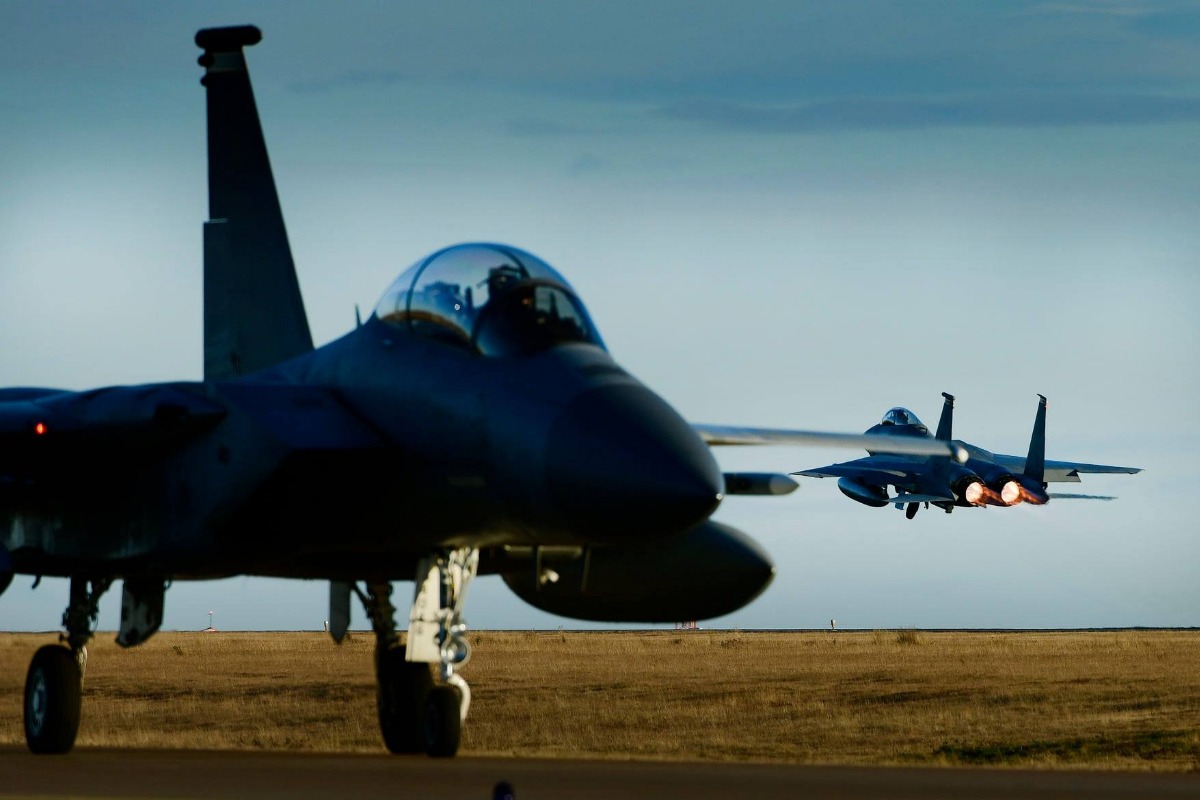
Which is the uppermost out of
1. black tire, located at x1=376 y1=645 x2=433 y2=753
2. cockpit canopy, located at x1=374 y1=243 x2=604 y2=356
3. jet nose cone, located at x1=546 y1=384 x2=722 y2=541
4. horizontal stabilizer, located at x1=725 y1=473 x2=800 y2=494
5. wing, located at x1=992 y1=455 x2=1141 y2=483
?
cockpit canopy, located at x1=374 y1=243 x2=604 y2=356

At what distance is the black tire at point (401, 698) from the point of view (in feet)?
52.4

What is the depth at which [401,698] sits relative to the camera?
639 inches

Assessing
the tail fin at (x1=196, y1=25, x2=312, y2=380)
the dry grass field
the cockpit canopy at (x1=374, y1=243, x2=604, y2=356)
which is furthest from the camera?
the dry grass field

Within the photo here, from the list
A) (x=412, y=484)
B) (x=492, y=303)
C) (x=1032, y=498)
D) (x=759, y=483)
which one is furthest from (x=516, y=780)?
(x=1032, y=498)

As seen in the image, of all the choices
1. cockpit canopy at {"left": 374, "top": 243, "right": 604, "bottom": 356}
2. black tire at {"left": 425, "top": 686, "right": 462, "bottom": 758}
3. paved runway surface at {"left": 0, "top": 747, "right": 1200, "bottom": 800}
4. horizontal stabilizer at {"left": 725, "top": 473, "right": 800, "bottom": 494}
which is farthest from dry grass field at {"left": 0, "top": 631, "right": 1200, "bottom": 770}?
cockpit canopy at {"left": 374, "top": 243, "right": 604, "bottom": 356}

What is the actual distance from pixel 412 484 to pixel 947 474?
67425 millimetres

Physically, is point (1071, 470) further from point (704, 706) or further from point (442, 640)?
point (442, 640)

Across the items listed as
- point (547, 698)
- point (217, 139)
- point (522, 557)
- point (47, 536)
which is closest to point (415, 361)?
point (522, 557)

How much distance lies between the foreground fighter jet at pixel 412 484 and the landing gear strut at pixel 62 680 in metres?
0.02

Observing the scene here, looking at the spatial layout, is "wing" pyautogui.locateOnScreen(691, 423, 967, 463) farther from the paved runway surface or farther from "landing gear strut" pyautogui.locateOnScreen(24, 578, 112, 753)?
"landing gear strut" pyautogui.locateOnScreen(24, 578, 112, 753)

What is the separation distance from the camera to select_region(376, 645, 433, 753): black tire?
16.0 meters

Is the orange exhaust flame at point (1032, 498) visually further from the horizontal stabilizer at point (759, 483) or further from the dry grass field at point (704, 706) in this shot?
the horizontal stabilizer at point (759, 483)

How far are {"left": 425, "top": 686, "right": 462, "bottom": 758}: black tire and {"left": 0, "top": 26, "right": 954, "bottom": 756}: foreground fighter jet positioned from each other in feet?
0.07

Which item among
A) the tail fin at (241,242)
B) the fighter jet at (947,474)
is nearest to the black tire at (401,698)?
the tail fin at (241,242)
